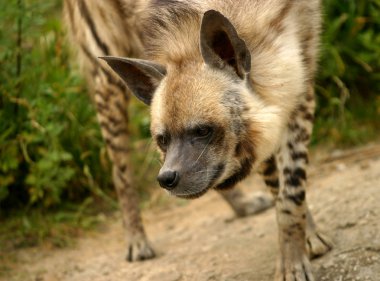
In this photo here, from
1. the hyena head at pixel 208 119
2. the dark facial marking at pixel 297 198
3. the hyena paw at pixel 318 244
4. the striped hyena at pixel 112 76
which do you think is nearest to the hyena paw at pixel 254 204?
the striped hyena at pixel 112 76

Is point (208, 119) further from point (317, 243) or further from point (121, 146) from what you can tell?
point (121, 146)

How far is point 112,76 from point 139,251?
1.20m

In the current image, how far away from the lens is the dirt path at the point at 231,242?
13.1 feet

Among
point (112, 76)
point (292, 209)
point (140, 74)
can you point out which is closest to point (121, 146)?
point (112, 76)

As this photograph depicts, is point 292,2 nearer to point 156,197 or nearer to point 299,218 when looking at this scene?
point 299,218

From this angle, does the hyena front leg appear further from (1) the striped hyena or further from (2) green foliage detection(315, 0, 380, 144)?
(2) green foliage detection(315, 0, 380, 144)

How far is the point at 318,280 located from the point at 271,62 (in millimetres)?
1183

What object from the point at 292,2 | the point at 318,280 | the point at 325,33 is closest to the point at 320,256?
the point at 318,280

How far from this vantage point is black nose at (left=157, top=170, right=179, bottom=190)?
342 centimetres

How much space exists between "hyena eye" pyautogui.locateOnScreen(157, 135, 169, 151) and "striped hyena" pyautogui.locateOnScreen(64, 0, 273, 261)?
1061 millimetres

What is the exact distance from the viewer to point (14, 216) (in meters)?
5.52

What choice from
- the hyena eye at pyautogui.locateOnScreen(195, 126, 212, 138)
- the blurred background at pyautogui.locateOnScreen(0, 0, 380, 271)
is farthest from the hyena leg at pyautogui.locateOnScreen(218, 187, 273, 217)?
the hyena eye at pyautogui.locateOnScreen(195, 126, 212, 138)

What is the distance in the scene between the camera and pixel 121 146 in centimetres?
498

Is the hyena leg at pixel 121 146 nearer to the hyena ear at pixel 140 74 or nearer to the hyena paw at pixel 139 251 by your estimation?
the hyena paw at pixel 139 251
